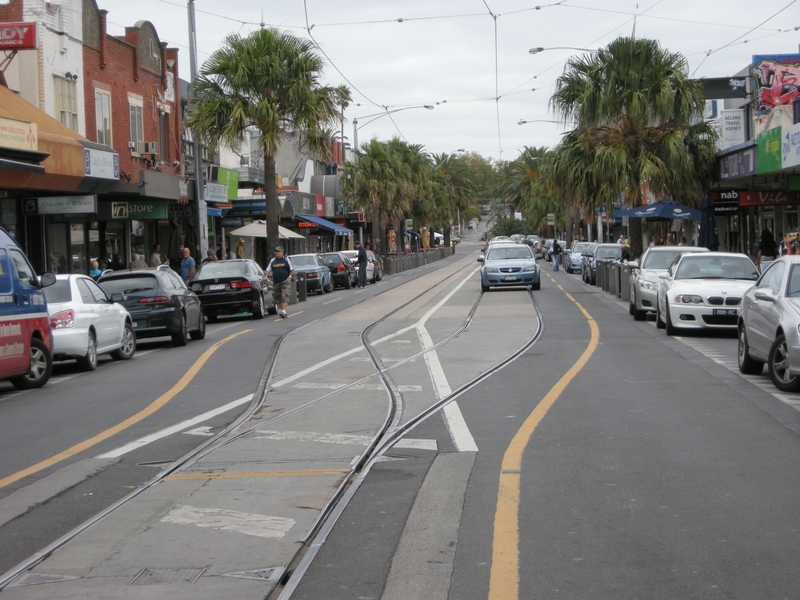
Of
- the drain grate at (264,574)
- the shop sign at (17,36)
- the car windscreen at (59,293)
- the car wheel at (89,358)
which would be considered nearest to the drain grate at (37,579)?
the drain grate at (264,574)

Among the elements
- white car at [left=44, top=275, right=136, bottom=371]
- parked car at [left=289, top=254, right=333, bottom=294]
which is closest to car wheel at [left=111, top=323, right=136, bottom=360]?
white car at [left=44, top=275, right=136, bottom=371]

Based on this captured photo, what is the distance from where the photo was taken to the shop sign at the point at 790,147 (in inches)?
931

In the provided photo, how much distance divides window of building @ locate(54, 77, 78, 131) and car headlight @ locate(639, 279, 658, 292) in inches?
680

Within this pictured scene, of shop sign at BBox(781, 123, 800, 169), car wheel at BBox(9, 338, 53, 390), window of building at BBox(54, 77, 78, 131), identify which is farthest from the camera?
window of building at BBox(54, 77, 78, 131)

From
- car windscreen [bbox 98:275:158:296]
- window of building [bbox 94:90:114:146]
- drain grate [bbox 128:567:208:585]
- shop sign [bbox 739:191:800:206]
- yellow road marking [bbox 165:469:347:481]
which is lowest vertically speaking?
yellow road marking [bbox 165:469:347:481]

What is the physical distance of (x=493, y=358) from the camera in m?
15.1

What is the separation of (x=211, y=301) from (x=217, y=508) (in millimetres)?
18916

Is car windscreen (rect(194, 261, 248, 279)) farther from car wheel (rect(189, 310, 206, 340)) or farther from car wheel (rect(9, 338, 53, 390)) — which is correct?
car wheel (rect(9, 338, 53, 390))

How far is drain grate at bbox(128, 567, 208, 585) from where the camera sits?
16.9 feet

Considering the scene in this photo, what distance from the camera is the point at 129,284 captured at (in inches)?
764

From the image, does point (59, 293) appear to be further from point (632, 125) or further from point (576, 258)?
point (576, 258)

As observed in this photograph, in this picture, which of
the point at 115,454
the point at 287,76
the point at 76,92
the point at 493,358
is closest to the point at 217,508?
the point at 115,454

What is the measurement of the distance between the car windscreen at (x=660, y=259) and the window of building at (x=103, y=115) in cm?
1767

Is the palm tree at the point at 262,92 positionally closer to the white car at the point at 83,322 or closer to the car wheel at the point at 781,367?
the white car at the point at 83,322
